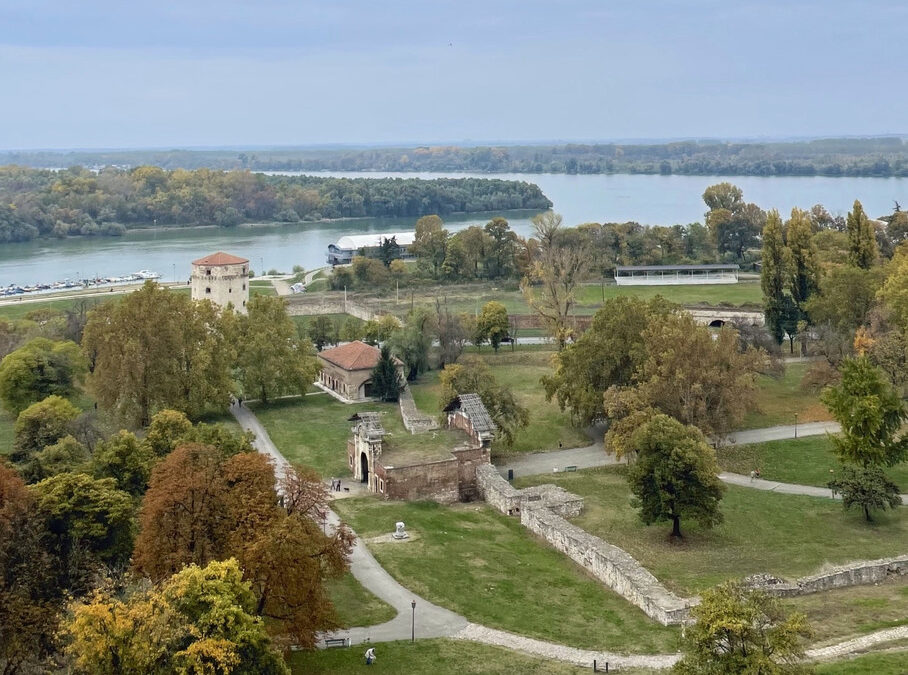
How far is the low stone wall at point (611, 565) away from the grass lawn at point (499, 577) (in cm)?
26

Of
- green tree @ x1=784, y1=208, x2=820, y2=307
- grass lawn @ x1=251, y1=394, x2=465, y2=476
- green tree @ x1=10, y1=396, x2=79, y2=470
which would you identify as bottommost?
grass lawn @ x1=251, y1=394, x2=465, y2=476

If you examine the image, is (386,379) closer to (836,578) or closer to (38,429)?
(38,429)

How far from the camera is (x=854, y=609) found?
74.9ft

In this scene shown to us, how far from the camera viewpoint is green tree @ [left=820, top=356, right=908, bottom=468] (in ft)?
106

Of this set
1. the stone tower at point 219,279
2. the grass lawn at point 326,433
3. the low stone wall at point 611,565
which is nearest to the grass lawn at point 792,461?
the low stone wall at point 611,565

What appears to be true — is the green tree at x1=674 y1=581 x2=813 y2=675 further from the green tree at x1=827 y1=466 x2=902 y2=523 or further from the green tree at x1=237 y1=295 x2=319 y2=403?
the green tree at x1=237 y1=295 x2=319 y2=403

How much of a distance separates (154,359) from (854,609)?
95.8ft

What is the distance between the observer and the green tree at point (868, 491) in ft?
98.1

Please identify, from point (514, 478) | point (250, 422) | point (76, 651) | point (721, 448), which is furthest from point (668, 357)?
point (76, 651)

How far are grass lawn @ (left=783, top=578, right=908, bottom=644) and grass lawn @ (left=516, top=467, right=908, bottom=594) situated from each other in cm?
161

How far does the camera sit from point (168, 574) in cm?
2083

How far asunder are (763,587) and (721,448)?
48.6 ft

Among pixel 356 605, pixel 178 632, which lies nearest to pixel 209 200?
pixel 356 605

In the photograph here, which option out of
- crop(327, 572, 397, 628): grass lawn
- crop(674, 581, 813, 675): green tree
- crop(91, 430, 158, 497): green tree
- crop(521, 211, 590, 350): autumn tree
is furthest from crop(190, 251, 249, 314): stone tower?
crop(674, 581, 813, 675): green tree
